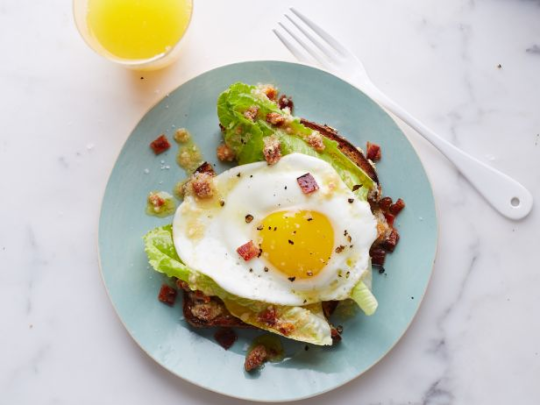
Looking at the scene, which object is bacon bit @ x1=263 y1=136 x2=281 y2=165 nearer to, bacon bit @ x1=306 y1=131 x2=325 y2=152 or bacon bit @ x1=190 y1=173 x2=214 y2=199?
bacon bit @ x1=306 y1=131 x2=325 y2=152

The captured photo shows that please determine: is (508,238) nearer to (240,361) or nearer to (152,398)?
(240,361)

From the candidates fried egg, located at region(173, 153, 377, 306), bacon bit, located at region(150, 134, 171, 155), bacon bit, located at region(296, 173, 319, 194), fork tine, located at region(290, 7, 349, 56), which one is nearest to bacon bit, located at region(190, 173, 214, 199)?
fried egg, located at region(173, 153, 377, 306)

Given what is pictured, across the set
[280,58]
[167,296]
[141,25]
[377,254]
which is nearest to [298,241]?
[377,254]

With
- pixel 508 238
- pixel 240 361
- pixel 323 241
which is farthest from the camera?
pixel 508 238

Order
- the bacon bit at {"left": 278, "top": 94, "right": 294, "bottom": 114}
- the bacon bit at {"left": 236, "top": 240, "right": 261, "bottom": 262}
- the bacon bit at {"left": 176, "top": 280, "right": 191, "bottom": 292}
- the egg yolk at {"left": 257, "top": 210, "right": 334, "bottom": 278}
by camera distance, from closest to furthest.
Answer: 1. the egg yolk at {"left": 257, "top": 210, "right": 334, "bottom": 278}
2. the bacon bit at {"left": 236, "top": 240, "right": 261, "bottom": 262}
3. the bacon bit at {"left": 176, "top": 280, "right": 191, "bottom": 292}
4. the bacon bit at {"left": 278, "top": 94, "right": 294, "bottom": 114}

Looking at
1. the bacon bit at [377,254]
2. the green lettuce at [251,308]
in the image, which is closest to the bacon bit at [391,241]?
the bacon bit at [377,254]

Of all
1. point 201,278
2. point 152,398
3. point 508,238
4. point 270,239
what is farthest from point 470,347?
point 152,398

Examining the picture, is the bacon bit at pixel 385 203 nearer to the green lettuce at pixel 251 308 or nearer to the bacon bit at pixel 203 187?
the green lettuce at pixel 251 308
